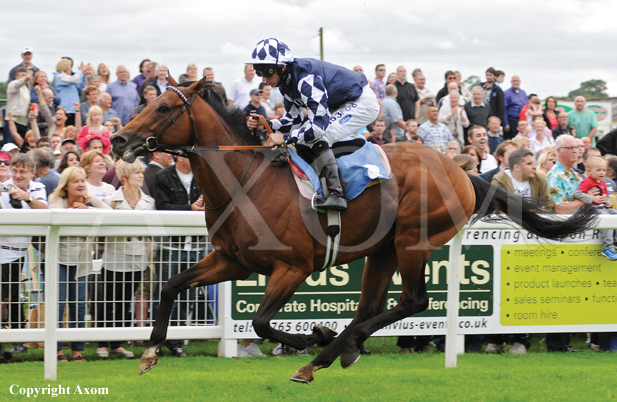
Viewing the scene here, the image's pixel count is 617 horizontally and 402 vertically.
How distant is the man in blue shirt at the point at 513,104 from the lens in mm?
11875

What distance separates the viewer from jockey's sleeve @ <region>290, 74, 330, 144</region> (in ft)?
13.6

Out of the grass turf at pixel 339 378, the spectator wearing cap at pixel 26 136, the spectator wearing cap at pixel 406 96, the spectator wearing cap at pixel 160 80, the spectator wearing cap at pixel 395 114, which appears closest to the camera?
the grass turf at pixel 339 378

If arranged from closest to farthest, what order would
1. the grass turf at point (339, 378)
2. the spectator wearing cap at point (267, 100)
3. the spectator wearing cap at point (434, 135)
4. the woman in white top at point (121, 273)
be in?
the grass turf at point (339, 378) < the woman in white top at point (121, 273) < the spectator wearing cap at point (267, 100) < the spectator wearing cap at point (434, 135)

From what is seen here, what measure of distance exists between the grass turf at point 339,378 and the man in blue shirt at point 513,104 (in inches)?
258

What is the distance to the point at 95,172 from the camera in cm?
620

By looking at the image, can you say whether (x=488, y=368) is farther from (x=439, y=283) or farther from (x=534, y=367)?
(x=439, y=283)

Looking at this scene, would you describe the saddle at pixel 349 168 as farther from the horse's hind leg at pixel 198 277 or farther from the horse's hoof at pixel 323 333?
the horse's hoof at pixel 323 333

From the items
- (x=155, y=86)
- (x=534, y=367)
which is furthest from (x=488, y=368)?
(x=155, y=86)

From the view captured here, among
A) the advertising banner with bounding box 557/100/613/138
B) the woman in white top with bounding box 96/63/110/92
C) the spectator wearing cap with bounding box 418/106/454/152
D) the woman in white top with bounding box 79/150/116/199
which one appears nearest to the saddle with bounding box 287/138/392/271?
the woman in white top with bounding box 79/150/116/199

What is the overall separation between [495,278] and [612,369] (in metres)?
1.09

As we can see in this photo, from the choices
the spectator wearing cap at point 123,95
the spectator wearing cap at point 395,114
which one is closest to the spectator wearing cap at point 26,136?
the spectator wearing cap at point 123,95

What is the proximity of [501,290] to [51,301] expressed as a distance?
3.41 metres

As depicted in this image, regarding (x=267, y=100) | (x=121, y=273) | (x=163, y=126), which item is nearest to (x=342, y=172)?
(x=163, y=126)

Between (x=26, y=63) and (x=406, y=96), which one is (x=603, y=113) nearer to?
(x=406, y=96)
